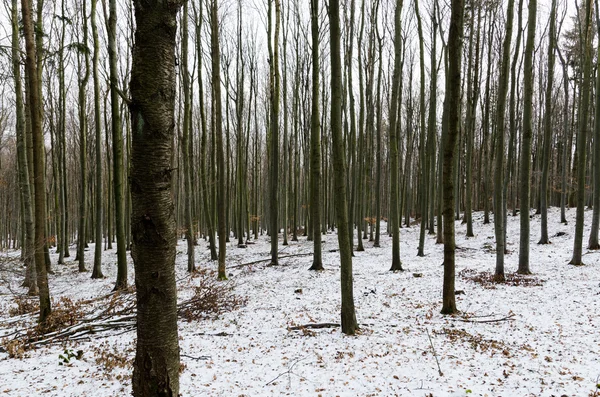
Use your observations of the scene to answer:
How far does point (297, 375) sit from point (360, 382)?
2.53ft

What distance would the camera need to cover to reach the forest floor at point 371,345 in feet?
12.7

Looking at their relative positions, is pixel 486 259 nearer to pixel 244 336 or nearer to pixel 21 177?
pixel 244 336

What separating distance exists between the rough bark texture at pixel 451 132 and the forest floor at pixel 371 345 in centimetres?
83

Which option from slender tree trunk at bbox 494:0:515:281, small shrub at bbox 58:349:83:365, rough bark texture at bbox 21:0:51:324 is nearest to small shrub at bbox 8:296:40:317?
rough bark texture at bbox 21:0:51:324

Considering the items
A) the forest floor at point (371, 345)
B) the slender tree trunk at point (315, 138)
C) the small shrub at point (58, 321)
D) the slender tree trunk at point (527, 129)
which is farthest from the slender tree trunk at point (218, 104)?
the slender tree trunk at point (527, 129)

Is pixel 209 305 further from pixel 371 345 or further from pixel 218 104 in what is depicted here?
pixel 218 104

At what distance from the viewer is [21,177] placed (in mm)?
8977

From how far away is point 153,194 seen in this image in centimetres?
187

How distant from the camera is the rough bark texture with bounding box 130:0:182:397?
6.04 feet

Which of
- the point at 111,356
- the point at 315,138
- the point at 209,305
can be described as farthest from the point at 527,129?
the point at 111,356

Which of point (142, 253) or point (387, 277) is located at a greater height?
point (142, 253)

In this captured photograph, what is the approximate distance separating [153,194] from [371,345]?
4298 mm

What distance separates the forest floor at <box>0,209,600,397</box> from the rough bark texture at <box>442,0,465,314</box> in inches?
32.7

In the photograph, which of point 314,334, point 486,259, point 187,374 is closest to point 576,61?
point 486,259
